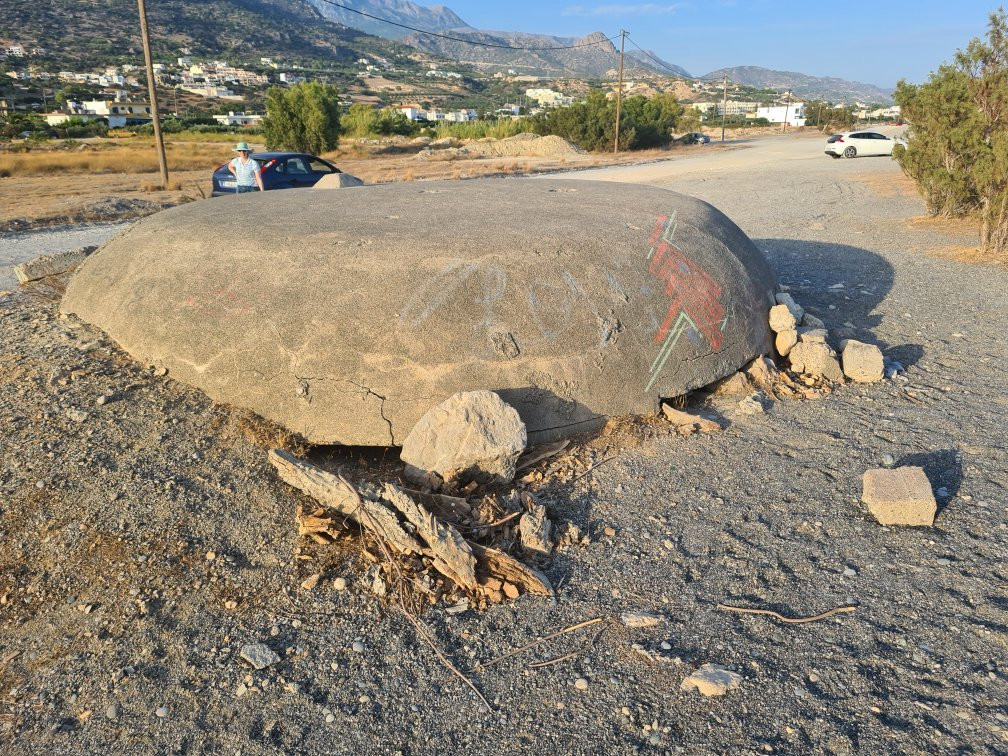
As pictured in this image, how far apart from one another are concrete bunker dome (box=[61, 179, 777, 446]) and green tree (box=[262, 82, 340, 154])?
1021 inches

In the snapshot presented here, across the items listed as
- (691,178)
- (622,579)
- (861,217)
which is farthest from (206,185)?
(622,579)

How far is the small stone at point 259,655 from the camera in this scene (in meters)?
2.98

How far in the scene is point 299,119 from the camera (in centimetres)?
2941

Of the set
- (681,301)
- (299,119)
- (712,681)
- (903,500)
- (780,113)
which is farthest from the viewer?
(780,113)

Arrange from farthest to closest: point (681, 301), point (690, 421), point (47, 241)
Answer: point (47, 241)
point (681, 301)
point (690, 421)

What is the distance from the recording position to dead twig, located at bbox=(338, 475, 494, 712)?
2.89 m

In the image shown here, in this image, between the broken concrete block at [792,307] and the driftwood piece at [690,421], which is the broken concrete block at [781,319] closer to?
the broken concrete block at [792,307]

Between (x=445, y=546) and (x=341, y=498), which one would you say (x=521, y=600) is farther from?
(x=341, y=498)

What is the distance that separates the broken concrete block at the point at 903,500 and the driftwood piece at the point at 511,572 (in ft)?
6.62

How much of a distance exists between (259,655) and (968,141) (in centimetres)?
1456

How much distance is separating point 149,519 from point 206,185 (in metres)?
18.9

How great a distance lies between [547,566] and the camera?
3.65m

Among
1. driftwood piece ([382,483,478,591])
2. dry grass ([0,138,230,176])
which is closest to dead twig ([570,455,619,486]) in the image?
driftwood piece ([382,483,478,591])

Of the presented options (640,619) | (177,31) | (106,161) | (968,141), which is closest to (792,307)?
(640,619)
